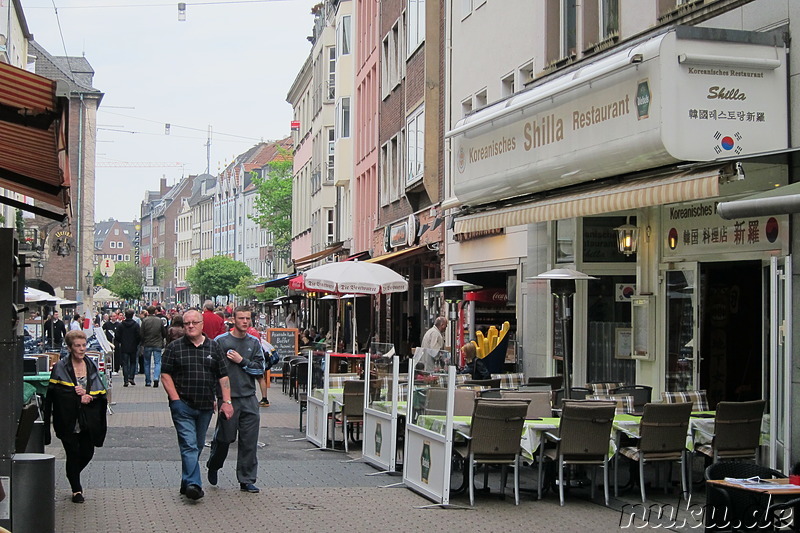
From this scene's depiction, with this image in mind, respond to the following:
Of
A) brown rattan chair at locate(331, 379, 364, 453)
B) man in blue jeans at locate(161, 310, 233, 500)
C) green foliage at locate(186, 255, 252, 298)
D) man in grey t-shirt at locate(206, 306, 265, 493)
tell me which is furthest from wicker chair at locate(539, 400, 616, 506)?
green foliage at locate(186, 255, 252, 298)

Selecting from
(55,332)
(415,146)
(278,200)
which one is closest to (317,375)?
(415,146)

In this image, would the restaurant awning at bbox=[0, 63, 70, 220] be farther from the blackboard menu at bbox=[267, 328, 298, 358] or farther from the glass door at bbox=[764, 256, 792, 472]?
the blackboard menu at bbox=[267, 328, 298, 358]

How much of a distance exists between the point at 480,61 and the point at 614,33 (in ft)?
24.6

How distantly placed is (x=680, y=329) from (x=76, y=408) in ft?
25.9

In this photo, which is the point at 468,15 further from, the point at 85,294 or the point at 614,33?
the point at 85,294

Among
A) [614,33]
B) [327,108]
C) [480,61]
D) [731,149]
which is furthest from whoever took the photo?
[327,108]

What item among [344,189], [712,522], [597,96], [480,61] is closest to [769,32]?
[597,96]

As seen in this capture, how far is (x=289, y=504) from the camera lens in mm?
11250

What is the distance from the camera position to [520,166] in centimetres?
1672

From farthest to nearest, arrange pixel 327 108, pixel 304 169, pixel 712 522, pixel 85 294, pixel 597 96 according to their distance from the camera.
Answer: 1. pixel 85 294
2. pixel 304 169
3. pixel 327 108
4. pixel 597 96
5. pixel 712 522

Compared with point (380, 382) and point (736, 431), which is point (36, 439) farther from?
point (736, 431)

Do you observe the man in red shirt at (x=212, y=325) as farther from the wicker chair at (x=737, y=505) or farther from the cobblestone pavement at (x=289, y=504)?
the wicker chair at (x=737, y=505)

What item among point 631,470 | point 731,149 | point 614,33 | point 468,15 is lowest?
point 631,470

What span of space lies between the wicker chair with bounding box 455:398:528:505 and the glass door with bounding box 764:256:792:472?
8.05 feet
